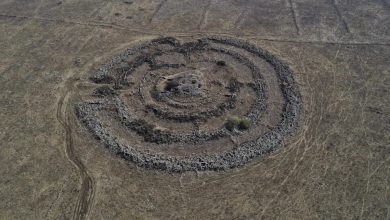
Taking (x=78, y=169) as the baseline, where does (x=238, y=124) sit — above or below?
above

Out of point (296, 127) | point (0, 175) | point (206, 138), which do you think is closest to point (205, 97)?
point (206, 138)

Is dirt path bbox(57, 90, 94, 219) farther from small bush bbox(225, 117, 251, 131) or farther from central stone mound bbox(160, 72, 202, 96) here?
small bush bbox(225, 117, 251, 131)

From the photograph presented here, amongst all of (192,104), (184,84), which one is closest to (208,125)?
(192,104)

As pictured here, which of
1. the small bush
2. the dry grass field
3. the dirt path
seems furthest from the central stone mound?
the dirt path

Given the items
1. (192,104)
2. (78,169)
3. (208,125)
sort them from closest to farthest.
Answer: (78,169) → (208,125) → (192,104)

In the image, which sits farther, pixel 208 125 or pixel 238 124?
pixel 208 125

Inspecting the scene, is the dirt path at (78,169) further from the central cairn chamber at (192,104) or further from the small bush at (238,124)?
the small bush at (238,124)

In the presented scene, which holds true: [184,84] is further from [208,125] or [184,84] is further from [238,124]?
[238,124]
